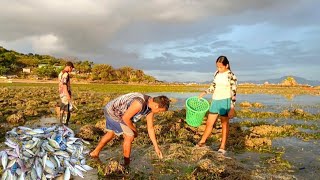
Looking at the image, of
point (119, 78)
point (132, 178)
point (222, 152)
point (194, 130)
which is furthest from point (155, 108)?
point (119, 78)

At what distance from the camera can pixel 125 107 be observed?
5.75 metres

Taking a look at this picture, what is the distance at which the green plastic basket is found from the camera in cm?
819

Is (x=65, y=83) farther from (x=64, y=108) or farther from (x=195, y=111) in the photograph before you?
(x=195, y=111)

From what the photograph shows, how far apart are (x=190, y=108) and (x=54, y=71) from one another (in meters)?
76.7

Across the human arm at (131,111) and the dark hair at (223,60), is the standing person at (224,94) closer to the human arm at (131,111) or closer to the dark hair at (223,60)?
the dark hair at (223,60)

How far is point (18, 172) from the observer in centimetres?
248

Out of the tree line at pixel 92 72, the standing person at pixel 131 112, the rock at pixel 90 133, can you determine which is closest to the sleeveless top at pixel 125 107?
the standing person at pixel 131 112

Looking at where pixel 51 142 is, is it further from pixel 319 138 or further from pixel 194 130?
pixel 319 138

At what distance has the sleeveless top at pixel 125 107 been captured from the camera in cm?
558

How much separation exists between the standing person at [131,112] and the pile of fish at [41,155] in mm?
2780

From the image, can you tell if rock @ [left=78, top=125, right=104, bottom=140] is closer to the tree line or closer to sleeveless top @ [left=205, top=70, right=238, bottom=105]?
sleeveless top @ [left=205, top=70, right=238, bottom=105]

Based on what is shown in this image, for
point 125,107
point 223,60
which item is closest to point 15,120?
point 125,107

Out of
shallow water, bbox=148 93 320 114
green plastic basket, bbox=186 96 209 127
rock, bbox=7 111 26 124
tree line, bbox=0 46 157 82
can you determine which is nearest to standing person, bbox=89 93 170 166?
green plastic basket, bbox=186 96 209 127

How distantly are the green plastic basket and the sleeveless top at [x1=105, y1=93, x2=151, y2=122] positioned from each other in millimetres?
2655
